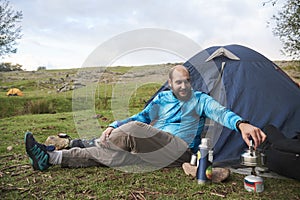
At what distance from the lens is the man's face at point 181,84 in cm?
328

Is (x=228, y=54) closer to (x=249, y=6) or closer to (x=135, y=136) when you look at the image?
(x=135, y=136)

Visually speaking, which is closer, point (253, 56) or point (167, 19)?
point (167, 19)

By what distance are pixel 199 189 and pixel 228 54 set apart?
2.03 m

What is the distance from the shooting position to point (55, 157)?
3.16 m

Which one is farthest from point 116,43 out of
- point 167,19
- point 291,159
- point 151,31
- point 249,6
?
point 249,6

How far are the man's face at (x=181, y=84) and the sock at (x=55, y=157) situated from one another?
142 centimetres

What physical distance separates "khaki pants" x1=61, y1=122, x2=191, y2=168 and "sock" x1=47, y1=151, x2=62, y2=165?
41mm

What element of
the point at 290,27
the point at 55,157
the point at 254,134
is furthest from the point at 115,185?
the point at 290,27

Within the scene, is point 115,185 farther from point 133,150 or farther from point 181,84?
point 181,84

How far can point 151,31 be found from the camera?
9.75 feet

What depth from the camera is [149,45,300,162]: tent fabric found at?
3.42 m

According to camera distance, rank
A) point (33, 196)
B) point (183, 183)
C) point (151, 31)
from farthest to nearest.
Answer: point (151, 31) → point (183, 183) → point (33, 196)

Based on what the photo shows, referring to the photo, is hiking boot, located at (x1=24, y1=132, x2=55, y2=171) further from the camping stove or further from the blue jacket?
the camping stove

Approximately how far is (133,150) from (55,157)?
82 centimetres
